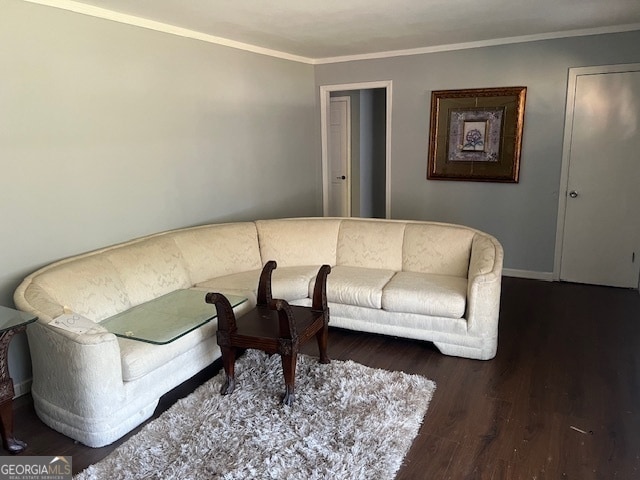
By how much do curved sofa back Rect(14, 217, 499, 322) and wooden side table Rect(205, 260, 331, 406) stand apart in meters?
0.73

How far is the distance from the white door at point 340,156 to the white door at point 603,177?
2.85 metres

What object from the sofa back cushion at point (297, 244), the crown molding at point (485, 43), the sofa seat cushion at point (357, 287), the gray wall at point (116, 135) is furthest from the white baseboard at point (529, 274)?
the gray wall at point (116, 135)

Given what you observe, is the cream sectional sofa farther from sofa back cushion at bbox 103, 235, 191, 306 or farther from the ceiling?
the ceiling

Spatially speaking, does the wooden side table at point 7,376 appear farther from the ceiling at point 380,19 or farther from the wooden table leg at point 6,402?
the ceiling at point 380,19

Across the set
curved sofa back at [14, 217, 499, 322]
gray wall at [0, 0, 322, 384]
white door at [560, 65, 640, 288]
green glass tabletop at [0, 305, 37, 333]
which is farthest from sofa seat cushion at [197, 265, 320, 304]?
white door at [560, 65, 640, 288]

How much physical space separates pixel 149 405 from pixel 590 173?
164 inches

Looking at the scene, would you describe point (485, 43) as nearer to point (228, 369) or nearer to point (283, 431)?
point (228, 369)

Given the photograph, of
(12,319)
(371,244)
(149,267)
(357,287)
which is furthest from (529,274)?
(12,319)

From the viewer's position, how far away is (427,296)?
318 centimetres

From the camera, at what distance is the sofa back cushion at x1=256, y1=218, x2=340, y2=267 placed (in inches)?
157

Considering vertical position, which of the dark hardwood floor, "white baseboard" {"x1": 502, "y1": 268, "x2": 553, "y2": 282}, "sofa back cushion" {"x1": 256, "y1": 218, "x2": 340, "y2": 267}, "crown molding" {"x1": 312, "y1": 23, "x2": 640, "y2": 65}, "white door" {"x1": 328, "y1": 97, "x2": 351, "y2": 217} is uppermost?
"crown molding" {"x1": 312, "y1": 23, "x2": 640, "y2": 65}

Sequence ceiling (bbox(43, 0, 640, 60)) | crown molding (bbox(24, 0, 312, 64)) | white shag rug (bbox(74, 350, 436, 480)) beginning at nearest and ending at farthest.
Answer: white shag rug (bbox(74, 350, 436, 480)), crown molding (bbox(24, 0, 312, 64)), ceiling (bbox(43, 0, 640, 60))

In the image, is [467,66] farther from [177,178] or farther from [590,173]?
[177,178]

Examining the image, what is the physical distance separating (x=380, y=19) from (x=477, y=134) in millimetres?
1765
